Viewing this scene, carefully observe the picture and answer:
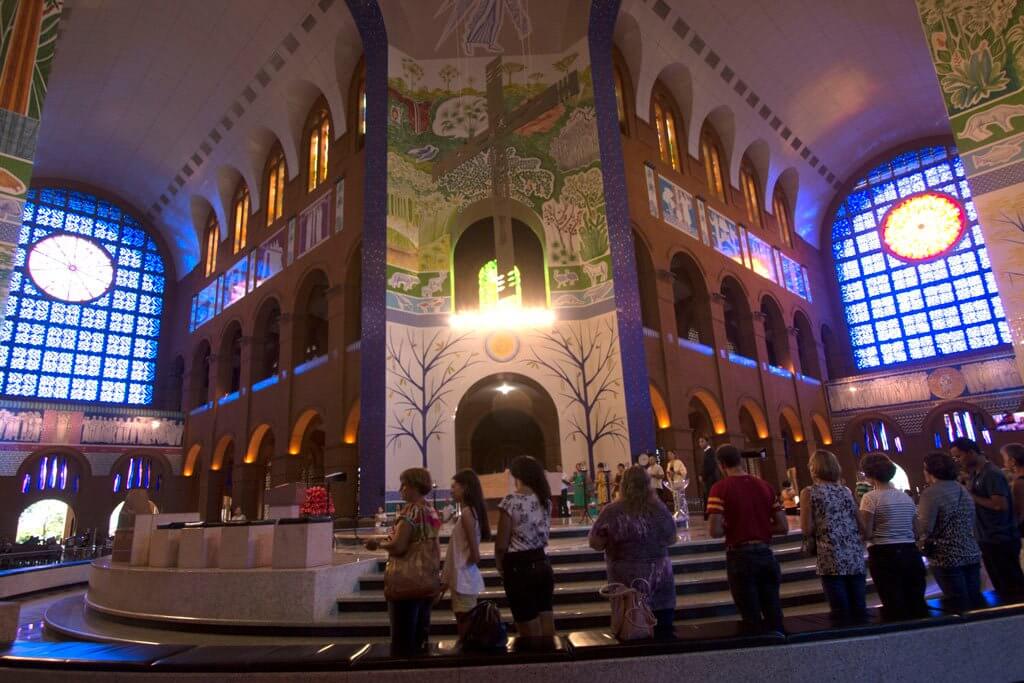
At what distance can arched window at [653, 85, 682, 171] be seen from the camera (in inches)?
751

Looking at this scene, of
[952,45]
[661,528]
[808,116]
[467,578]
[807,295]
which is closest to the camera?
[661,528]

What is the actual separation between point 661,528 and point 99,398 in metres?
27.2

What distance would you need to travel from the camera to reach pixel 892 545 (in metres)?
3.60

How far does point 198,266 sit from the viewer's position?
2577 cm

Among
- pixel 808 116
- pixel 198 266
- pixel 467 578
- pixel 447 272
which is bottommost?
pixel 467 578

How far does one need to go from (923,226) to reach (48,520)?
113 ft

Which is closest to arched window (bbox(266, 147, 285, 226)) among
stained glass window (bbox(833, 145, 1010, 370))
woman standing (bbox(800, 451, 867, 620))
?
woman standing (bbox(800, 451, 867, 620))

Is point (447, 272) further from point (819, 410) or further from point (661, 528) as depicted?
point (819, 410)

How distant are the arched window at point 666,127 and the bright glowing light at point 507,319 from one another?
23.5 ft

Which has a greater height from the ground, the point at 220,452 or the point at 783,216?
the point at 783,216

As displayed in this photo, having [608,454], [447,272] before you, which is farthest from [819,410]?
[447,272]

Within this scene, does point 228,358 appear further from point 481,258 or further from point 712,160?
point 712,160

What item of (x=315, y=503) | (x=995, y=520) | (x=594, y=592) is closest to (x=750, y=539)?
(x=995, y=520)

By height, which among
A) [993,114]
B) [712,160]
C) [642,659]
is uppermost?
[712,160]
